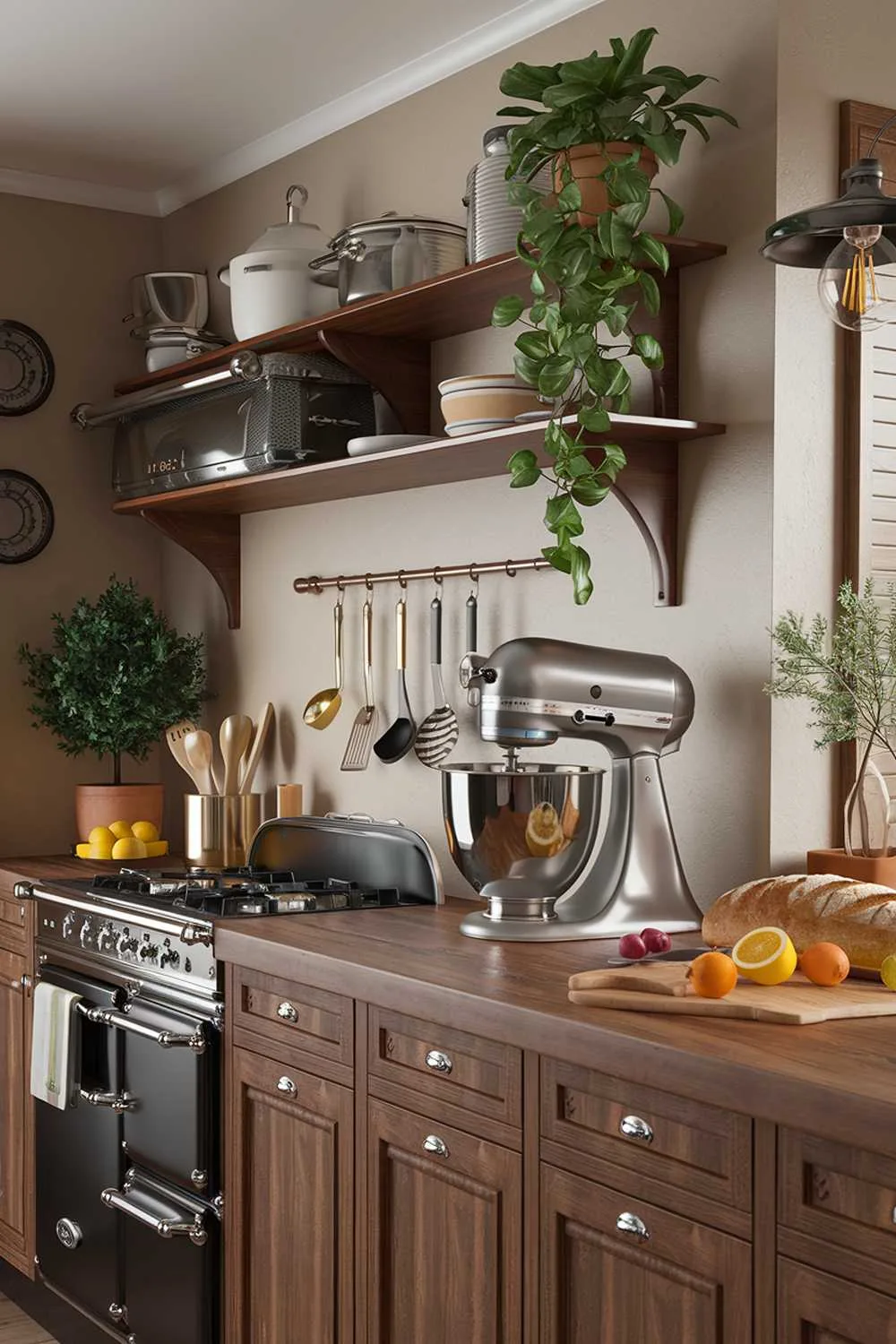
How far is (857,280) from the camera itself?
6.70 feet

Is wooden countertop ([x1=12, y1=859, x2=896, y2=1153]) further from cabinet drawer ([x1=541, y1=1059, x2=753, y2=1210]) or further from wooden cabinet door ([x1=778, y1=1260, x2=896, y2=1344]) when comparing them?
wooden cabinet door ([x1=778, y1=1260, x2=896, y2=1344])

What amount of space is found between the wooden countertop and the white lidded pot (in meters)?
1.37

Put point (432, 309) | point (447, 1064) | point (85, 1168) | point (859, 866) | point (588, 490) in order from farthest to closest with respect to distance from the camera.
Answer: point (85, 1168), point (432, 309), point (588, 490), point (859, 866), point (447, 1064)

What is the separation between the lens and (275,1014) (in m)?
2.58

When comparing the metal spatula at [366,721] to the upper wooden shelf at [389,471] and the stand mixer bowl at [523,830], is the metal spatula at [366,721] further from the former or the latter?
the stand mixer bowl at [523,830]

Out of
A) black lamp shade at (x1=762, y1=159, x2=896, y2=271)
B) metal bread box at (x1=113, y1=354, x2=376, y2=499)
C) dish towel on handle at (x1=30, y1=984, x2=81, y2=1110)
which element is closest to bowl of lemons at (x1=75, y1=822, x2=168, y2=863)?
dish towel on handle at (x1=30, y1=984, x2=81, y2=1110)

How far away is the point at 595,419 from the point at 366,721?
121cm

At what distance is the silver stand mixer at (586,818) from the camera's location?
2492 mm

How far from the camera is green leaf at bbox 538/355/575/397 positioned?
2.53 metres

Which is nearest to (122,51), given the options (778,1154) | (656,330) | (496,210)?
(496,210)

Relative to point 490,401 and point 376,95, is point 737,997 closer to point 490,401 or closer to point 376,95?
point 490,401

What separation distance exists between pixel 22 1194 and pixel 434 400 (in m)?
1.98

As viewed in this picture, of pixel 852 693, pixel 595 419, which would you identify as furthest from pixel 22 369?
pixel 852 693

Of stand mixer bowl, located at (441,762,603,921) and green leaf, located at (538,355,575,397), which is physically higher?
green leaf, located at (538,355,575,397)
